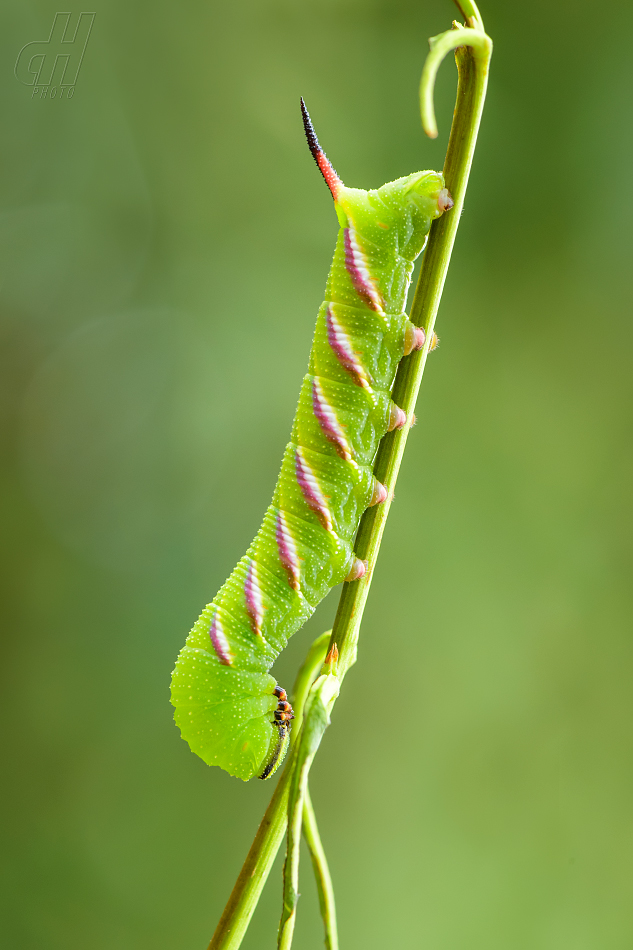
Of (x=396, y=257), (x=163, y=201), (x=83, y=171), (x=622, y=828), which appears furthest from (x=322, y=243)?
(x=622, y=828)

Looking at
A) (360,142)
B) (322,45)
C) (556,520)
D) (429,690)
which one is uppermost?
(322,45)

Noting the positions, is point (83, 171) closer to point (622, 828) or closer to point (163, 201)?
point (163, 201)

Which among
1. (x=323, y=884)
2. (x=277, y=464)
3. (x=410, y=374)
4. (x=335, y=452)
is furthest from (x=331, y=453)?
(x=277, y=464)

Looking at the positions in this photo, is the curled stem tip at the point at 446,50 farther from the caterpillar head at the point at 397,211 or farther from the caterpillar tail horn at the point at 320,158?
the caterpillar head at the point at 397,211

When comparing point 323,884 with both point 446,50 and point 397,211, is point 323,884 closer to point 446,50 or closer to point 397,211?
point 446,50

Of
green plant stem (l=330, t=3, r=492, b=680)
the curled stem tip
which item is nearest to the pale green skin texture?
green plant stem (l=330, t=3, r=492, b=680)

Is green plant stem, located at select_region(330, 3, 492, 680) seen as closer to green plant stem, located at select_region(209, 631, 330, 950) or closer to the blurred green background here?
green plant stem, located at select_region(209, 631, 330, 950)

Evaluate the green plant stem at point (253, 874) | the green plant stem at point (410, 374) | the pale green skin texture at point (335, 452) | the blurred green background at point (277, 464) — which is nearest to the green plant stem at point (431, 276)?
the green plant stem at point (410, 374)
